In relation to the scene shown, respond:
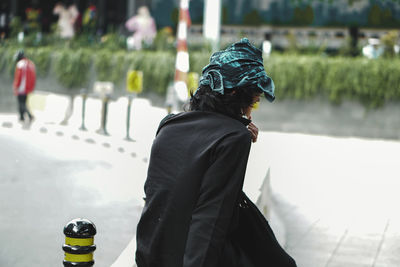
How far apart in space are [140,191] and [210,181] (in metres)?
7.91

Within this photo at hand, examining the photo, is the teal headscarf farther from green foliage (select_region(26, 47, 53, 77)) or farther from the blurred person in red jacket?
green foliage (select_region(26, 47, 53, 77))

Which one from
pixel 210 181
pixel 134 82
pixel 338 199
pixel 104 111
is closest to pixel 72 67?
pixel 134 82

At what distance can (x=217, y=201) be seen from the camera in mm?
2459

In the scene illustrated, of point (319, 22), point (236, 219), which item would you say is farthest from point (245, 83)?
point (319, 22)

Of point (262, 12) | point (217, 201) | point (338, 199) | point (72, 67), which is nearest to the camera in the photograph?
point (217, 201)

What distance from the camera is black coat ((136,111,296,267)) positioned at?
2459 mm

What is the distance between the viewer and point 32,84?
17844mm

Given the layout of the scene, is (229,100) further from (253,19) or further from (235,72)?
(253,19)

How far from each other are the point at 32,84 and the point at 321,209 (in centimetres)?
1030

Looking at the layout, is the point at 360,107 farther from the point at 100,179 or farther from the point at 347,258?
the point at 347,258

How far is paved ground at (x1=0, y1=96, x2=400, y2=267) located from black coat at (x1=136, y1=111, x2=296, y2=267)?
4.20m

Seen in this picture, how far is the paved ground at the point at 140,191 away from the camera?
23.7ft

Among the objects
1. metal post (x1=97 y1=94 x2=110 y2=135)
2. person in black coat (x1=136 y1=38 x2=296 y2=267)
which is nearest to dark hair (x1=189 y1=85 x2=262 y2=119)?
person in black coat (x1=136 y1=38 x2=296 y2=267)

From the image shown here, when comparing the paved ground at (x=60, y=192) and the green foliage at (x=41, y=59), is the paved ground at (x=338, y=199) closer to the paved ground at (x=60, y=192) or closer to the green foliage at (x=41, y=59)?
the paved ground at (x=60, y=192)
